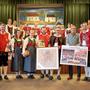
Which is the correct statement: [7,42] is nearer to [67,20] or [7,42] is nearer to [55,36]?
[55,36]

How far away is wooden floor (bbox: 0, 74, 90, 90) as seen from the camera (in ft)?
23.9

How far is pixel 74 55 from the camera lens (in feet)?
28.0

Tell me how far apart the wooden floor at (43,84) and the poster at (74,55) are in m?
0.43

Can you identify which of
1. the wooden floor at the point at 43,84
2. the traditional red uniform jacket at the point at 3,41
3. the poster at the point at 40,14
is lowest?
the wooden floor at the point at 43,84

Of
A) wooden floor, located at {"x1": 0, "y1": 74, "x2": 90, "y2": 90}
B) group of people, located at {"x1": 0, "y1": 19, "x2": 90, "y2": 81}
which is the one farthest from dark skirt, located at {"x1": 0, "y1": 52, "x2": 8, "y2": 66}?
wooden floor, located at {"x1": 0, "y1": 74, "x2": 90, "y2": 90}

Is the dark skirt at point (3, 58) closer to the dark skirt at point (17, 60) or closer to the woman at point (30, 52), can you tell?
the dark skirt at point (17, 60)

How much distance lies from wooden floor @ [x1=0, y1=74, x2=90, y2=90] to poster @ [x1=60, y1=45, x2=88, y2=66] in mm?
433

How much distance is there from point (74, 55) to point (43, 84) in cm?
120

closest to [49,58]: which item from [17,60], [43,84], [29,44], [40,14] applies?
[29,44]

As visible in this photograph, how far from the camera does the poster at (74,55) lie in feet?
27.7

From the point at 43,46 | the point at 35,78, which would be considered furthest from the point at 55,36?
the point at 35,78

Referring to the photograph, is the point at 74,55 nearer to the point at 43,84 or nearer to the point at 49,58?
the point at 49,58

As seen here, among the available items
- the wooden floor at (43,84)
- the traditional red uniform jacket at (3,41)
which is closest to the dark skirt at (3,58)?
the traditional red uniform jacket at (3,41)

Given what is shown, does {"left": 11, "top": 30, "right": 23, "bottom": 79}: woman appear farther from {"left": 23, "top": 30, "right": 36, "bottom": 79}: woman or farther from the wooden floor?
the wooden floor
